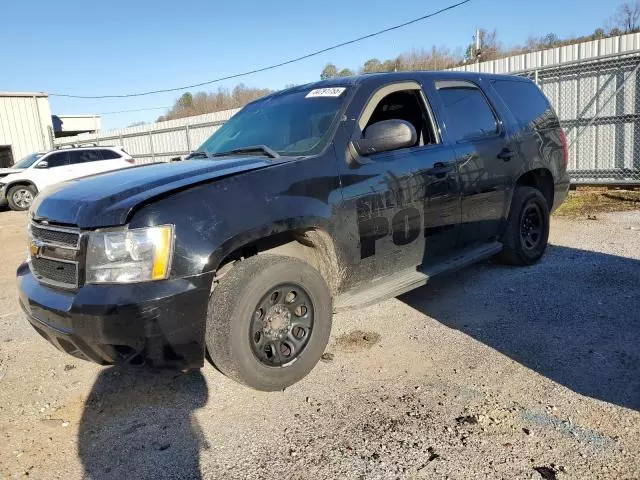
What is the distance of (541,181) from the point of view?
5453mm

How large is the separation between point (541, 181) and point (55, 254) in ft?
15.5

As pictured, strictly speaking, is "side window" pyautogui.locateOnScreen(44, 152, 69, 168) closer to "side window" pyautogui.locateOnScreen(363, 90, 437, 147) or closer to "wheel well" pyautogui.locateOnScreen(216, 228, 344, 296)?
"side window" pyautogui.locateOnScreen(363, 90, 437, 147)

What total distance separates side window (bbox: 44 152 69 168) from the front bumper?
571 inches

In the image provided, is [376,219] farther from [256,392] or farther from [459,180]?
[256,392]

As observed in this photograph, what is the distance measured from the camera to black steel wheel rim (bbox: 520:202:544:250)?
515 centimetres

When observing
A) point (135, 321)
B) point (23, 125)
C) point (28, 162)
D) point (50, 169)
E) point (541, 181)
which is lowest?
point (135, 321)

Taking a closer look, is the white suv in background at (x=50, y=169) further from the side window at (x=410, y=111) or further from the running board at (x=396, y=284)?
the running board at (x=396, y=284)

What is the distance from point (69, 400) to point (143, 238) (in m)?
1.35

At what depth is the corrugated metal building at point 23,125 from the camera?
946 inches

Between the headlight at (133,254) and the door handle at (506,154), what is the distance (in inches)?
128

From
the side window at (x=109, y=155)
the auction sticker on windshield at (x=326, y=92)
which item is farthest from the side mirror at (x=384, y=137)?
the side window at (x=109, y=155)

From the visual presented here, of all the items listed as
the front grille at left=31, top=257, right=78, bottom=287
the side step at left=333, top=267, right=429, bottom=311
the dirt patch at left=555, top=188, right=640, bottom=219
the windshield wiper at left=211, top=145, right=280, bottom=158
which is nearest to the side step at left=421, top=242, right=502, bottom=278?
the side step at left=333, top=267, right=429, bottom=311

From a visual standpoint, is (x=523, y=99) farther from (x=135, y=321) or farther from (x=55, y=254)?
(x=55, y=254)

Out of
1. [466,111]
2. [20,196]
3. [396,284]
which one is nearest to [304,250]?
[396,284]
